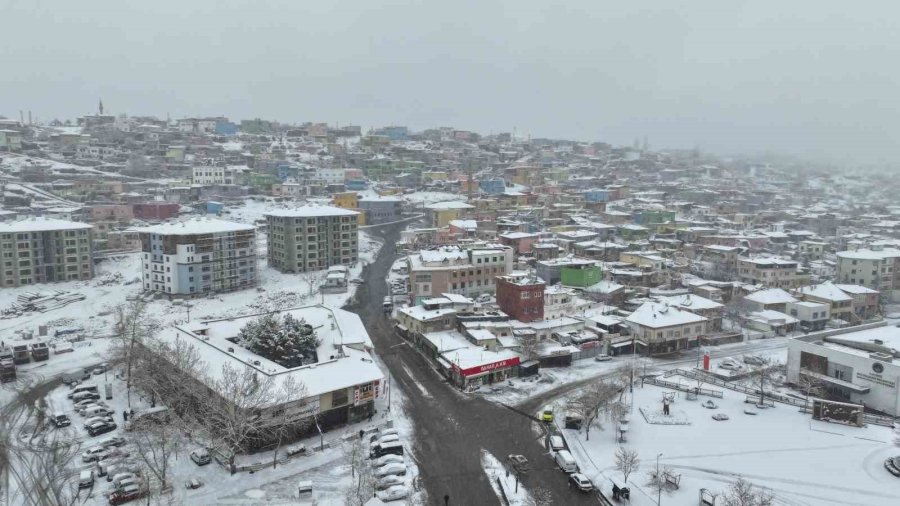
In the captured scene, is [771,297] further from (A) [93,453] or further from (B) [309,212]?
(A) [93,453]

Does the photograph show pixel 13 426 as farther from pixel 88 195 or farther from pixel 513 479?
pixel 88 195

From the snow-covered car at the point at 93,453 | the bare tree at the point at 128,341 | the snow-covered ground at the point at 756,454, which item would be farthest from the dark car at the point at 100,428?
the snow-covered ground at the point at 756,454

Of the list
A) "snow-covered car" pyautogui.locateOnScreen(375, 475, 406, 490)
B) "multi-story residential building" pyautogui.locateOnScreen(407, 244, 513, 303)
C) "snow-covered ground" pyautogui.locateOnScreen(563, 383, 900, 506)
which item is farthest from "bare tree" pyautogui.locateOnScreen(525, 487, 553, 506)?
"multi-story residential building" pyautogui.locateOnScreen(407, 244, 513, 303)

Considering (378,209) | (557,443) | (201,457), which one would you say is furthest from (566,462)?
(378,209)

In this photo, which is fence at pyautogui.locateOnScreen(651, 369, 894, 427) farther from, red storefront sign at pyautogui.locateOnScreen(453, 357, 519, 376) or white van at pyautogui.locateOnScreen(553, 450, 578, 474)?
white van at pyautogui.locateOnScreen(553, 450, 578, 474)

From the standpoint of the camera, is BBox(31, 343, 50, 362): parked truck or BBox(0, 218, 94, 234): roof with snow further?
BBox(0, 218, 94, 234): roof with snow

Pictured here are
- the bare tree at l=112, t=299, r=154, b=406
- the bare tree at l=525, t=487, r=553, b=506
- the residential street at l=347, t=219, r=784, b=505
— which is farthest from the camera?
the bare tree at l=112, t=299, r=154, b=406

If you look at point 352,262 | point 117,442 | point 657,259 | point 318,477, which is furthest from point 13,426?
point 657,259
